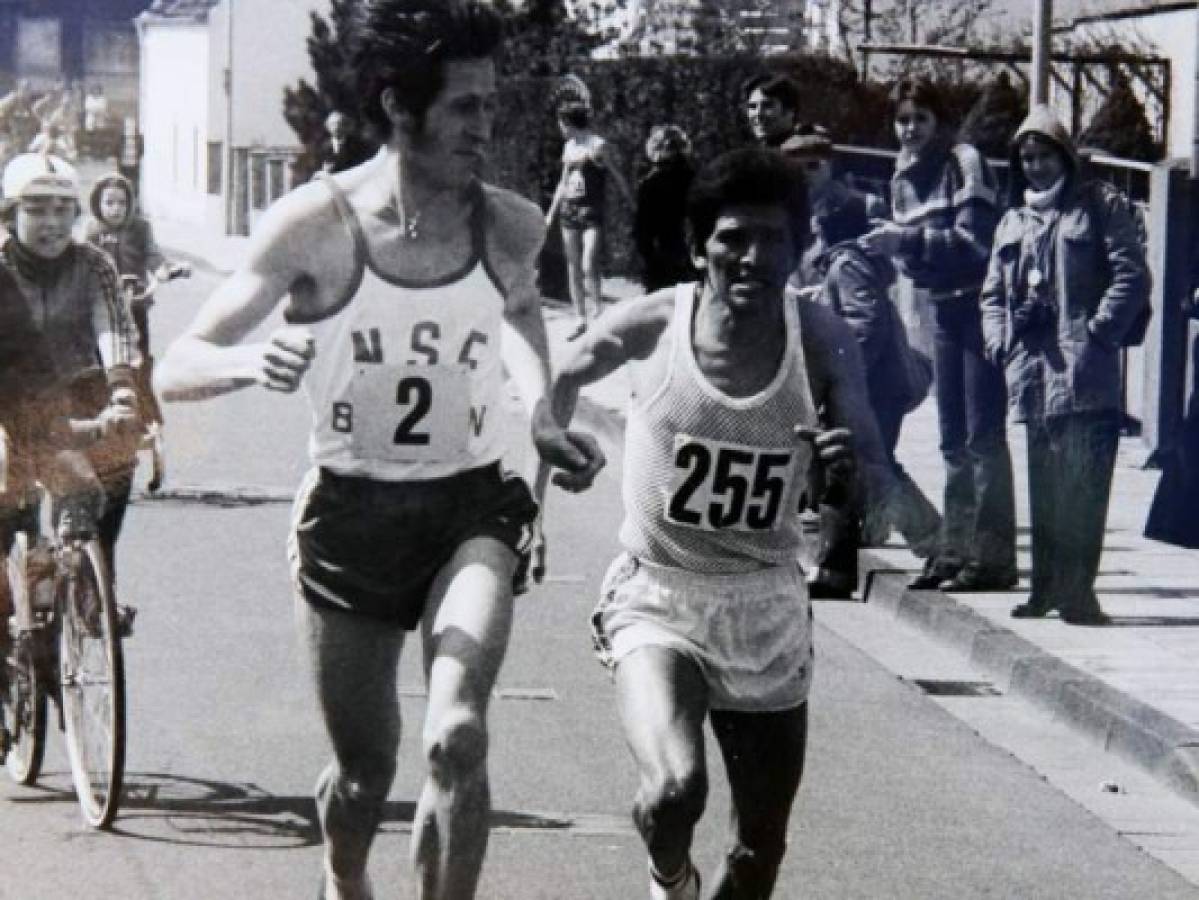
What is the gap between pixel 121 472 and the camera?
33.4 ft

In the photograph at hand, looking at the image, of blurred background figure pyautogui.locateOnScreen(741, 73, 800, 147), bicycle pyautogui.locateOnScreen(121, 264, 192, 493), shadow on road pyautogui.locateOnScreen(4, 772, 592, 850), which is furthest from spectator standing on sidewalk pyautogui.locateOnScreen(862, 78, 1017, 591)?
shadow on road pyautogui.locateOnScreen(4, 772, 592, 850)

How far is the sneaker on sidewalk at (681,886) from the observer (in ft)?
20.8

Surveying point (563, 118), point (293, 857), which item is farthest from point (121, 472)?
point (563, 118)

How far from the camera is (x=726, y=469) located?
6.60m

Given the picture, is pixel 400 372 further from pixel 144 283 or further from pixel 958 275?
pixel 144 283

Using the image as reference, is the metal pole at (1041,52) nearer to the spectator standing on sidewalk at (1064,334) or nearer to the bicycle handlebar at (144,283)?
the spectator standing on sidewalk at (1064,334)

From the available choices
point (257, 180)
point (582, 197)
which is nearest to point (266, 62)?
point (257, 180)

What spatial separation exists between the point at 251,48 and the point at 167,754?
209 feet

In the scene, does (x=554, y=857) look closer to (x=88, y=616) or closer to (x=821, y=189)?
(x=88, y=616)

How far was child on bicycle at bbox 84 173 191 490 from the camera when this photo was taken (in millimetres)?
16422

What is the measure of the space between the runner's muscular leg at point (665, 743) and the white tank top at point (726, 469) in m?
0.23

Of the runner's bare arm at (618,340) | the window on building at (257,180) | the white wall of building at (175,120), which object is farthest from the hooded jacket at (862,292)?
the white wall of building at (175,120)

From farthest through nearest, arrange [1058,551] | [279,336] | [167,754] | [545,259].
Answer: [545,259]
[1058,551]
[167,754]
[279,336]

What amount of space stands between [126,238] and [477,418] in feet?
34.1
